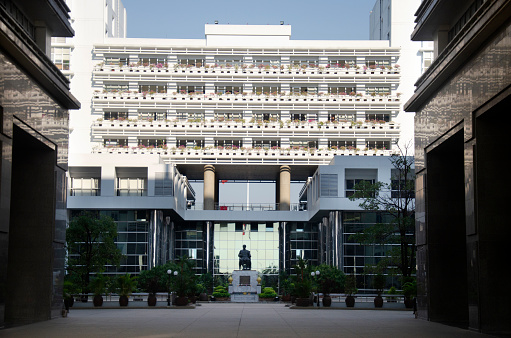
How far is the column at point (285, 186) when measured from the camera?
79.2 meters

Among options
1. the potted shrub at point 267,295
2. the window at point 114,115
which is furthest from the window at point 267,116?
the potted shrub at point 267,295

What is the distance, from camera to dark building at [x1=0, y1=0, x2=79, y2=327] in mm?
28422

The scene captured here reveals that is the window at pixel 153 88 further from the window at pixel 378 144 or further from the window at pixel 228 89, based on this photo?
the window at pixel 378 144

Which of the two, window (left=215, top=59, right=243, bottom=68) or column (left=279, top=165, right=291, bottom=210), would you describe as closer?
column (left=279, top=165, right=291, bottom=210)

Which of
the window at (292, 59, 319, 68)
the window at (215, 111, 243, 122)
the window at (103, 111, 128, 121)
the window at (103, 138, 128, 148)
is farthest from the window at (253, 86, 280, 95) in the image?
the window at (103, 138, 128, 148)

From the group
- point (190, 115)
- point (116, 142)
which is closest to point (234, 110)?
point (190, 115)

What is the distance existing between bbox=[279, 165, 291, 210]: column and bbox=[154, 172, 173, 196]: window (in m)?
15.0

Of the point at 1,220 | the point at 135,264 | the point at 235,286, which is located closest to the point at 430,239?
the point at 1,220

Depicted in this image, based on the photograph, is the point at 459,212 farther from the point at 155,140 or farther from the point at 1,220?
the point at 155,140

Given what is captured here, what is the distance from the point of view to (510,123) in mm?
23359

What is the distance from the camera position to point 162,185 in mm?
69188

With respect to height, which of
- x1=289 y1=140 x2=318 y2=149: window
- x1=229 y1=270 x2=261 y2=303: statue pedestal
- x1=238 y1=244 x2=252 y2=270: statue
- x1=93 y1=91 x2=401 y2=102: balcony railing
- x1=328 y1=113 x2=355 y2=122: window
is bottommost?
x1=229 y1=270 x2=261 y2=303: statue pedestal

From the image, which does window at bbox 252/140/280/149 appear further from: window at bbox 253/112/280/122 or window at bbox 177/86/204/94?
window at bbox 177/86/204/94

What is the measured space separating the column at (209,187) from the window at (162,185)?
10.2 meters
